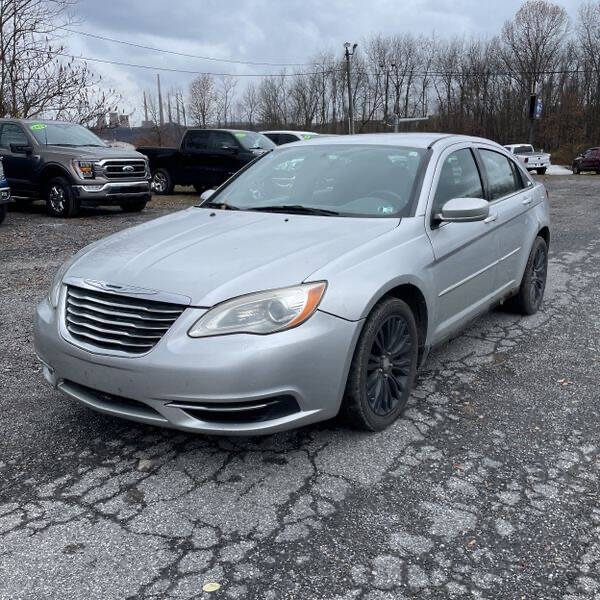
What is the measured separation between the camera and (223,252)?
10.8ft

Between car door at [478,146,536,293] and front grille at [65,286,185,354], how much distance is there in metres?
2.66

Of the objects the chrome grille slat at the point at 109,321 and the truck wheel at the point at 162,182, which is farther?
the truck wheel at the point at 162,182

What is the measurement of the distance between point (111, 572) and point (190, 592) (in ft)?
1.06

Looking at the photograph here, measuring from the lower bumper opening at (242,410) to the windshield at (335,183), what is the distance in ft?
4.59

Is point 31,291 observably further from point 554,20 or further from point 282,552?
point 554,20

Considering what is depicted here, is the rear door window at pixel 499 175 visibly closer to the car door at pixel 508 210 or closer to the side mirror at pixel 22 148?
the car door at pixel 508 210

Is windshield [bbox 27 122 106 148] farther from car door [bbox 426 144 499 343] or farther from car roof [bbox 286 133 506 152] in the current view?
car door [bbox 426 144 499 343]

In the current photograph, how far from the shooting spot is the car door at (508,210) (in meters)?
A: 4.74

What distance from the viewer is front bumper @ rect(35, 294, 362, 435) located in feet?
9.02

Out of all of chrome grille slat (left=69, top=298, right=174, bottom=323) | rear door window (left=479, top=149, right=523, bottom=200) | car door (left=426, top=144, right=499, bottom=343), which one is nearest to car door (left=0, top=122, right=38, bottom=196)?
rear door window (left=479, top=149, right=523, bottom=200)

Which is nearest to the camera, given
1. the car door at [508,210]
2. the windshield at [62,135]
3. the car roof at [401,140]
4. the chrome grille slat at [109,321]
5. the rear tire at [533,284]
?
the chrome grille slat at [109,321]

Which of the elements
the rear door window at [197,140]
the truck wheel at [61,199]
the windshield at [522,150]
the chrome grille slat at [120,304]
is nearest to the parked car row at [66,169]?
the truck wheel at [61,199]

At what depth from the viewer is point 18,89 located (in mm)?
Answer: 18703

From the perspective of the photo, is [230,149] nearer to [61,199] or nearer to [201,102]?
[61,199]
